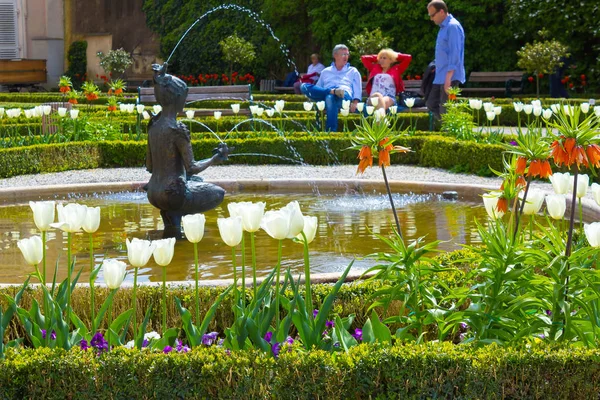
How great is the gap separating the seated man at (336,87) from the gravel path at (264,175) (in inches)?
70.2

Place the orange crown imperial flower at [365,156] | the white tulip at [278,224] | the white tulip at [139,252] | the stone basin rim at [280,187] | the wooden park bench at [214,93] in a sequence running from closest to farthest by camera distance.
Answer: the white tulip at [278,224] → the white tulip at [139,252] → the orange crown imperial flower at [365,156] → the stone basin rim at [280,187] → the wooden park bench at [214,93]

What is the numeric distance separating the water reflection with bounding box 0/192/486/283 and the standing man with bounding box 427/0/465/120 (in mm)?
3496

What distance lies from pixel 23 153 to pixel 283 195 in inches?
111

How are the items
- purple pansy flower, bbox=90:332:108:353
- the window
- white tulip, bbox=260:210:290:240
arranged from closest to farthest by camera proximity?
white tulip, bbox=260:210:290:240
purple pansy flower, bbox=90:332:108:353
the window

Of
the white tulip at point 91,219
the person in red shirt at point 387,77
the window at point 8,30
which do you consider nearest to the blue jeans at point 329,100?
the person in red shirt at point 387,77

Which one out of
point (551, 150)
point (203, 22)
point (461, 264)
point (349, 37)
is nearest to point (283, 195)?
point (461, 264)

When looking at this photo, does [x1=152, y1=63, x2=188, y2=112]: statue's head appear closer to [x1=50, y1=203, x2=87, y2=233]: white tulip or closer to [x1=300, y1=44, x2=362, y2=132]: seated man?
[x1=50, y1=203, x2=87, y2=233]: white tulip

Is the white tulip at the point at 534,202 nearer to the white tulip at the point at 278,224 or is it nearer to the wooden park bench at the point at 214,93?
the white tulip at the point at 278,224

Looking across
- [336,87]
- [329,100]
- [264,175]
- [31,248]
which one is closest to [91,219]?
[31,248]

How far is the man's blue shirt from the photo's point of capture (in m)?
10.8

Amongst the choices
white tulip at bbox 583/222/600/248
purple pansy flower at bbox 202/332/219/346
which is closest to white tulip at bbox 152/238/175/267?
purple pansy flower at bbox 202/332/219/346

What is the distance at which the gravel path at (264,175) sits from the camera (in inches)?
338

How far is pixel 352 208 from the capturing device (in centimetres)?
720

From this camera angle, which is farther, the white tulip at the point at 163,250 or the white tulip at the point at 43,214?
the white tulip at the point at 43,214
